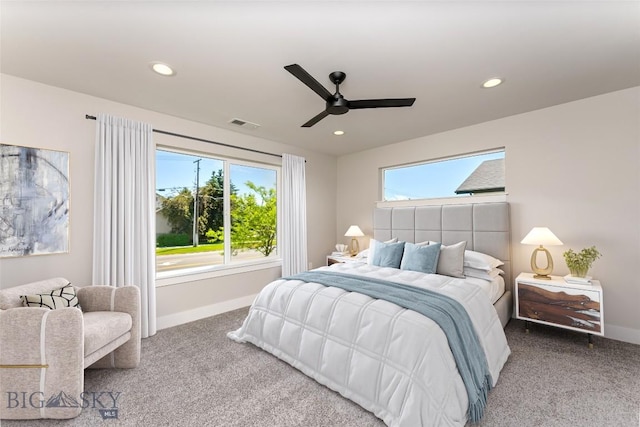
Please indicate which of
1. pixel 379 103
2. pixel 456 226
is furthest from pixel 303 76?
pixel 456 226

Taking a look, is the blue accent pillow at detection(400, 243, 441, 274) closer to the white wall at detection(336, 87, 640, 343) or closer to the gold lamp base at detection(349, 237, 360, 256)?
the white wall at detection(336, 87, 640, 343)

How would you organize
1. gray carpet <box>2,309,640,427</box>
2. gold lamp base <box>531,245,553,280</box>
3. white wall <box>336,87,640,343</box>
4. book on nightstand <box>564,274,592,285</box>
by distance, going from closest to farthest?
gray carpet <box>2,309,640,427</box>, book on nightstand <box>564,274,592,285</box>, white wall <box>336,87,640,343</box>, gold lamp base <box>531,245,553,280</box>

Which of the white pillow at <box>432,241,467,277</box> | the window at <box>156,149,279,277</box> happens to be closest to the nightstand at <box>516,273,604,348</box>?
the white pillow at <box>432,241,467,277</box>

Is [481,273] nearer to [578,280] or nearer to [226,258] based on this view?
[578,280]

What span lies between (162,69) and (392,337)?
285cm

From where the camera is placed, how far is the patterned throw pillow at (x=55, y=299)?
204 centimetres

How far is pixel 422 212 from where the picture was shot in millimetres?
3969

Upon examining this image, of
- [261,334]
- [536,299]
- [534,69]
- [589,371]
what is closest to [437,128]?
[534,69]

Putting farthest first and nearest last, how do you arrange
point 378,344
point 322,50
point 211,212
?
point 211,212 < point 322,50 < point 378,344

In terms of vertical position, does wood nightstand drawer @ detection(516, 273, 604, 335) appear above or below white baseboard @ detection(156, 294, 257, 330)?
above

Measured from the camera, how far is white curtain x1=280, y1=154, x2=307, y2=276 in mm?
4379

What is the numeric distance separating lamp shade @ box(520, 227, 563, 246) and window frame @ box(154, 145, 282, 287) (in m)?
3.35

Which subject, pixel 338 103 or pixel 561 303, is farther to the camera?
pixel 561 303

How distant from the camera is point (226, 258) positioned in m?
3.97
